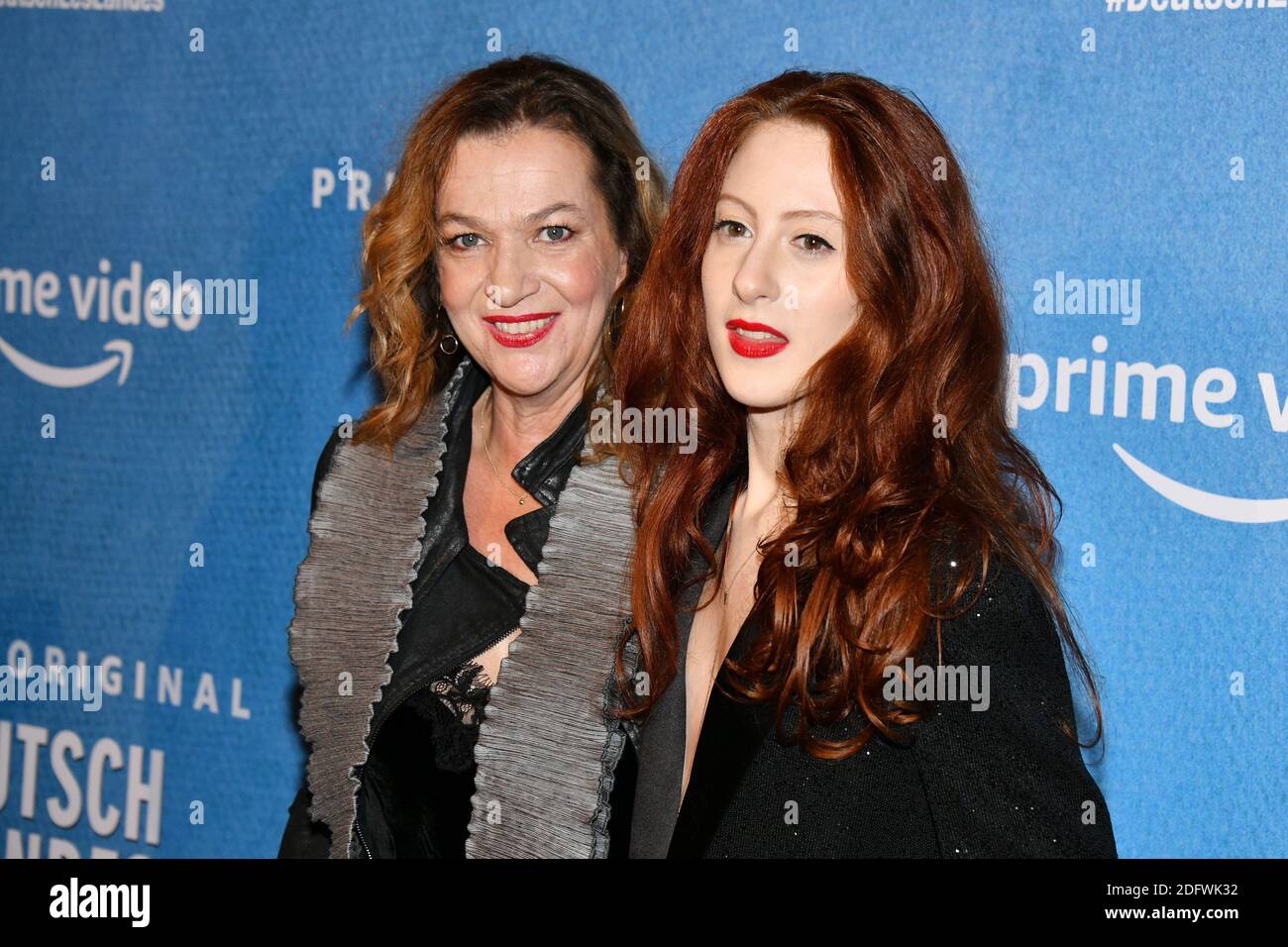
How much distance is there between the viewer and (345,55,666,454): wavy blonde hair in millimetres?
1982

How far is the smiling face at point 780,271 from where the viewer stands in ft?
5.00

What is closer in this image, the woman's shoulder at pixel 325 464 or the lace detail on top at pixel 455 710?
the lace detail on top at pixel 455 710

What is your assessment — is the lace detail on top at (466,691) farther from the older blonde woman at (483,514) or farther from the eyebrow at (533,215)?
the eyebrow at (533,215)

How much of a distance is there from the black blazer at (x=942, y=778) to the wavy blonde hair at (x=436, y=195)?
72 cm

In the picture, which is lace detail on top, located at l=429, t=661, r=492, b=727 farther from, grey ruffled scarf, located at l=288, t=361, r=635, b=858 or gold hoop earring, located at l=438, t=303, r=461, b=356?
gold hoop earring, located at l=438, t=303, r=461, b=356

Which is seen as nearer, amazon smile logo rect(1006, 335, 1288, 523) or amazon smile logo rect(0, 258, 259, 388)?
amazon smile logo rect(1006, 335, 1288, 523)

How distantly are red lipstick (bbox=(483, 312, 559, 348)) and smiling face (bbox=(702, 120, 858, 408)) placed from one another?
0.40 metres

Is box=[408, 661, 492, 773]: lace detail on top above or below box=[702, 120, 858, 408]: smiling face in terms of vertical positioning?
below

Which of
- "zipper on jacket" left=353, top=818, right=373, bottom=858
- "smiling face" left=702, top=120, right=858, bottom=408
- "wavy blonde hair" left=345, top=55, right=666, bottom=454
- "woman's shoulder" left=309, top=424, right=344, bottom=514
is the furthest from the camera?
"woman's shoulder" left=309, top=424, right=344, bottom=514

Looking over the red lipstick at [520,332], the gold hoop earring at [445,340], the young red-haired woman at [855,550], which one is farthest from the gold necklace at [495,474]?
the young red-haired woman at [855,550]

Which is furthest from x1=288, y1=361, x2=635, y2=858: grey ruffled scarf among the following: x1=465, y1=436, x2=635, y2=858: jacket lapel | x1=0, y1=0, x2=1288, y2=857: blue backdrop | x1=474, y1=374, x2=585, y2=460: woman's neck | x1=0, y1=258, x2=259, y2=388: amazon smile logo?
x1=0, y1=258, x2=259, y2=388: amazon smile logo

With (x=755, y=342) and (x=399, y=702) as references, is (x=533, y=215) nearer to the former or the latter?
(x=755, y=342)

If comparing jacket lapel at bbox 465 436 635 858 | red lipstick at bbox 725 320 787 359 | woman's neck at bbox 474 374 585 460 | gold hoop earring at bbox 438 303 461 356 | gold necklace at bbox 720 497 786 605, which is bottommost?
jacket lapel at bbox 465 436 635 858
